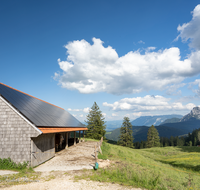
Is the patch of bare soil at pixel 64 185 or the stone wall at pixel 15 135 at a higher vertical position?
the stone wall at pixel 15 135

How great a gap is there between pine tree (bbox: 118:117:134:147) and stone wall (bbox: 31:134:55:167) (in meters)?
42.5

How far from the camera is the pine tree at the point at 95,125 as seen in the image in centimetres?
4896

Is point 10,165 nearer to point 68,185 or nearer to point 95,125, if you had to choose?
point 68,185

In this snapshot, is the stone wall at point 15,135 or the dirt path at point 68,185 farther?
the stone wall at point 15,135

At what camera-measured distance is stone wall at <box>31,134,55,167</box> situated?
12.1 m

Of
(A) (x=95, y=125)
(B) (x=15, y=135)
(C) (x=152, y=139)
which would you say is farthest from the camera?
(C) (x=152, y=139)

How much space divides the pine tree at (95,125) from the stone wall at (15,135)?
38.1 metres

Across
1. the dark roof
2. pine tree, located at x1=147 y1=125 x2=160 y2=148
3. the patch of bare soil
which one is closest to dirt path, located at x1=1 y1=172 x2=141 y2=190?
the patch of bare soil

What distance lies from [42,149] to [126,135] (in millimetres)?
44784

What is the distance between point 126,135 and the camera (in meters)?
54.0

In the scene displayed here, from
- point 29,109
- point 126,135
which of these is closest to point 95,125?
point 126,135

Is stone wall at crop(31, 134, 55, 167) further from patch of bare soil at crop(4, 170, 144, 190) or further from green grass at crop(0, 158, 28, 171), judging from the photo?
patch of bare soil at crop(4, 170, 144, 190)

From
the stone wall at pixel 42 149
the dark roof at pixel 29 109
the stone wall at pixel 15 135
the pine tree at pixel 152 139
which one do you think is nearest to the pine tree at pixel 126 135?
the pine tree at pixel 152 139

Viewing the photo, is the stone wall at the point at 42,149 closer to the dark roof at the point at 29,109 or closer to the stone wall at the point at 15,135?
the stone wall at the point at 15,135
